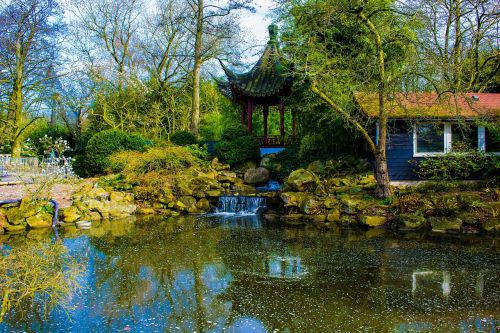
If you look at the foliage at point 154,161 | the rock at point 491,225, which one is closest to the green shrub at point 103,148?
the foliage at point 154,161

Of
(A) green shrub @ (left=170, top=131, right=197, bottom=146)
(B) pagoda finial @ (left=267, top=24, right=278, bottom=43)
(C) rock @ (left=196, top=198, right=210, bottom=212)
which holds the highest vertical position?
(B) pagoda finial @ (left=267, top=24, right=278, bottom=43)

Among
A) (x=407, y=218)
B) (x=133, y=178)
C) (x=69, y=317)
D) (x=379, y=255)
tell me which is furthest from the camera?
(x=133, y=178)

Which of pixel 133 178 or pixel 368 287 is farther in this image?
pixel 133 178

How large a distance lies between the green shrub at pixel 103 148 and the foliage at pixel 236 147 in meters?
3.57

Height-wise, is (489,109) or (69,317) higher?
(489,109)

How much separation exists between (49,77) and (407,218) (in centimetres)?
1517

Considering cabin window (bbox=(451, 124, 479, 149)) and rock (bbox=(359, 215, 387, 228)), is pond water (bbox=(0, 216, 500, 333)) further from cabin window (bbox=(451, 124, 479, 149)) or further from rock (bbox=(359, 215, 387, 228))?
cabin window (bbox=(451, 124, 479, 149))

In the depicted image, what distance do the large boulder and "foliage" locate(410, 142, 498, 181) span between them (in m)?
6.22

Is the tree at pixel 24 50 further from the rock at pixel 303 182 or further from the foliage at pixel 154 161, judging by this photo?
the rock at pixel 303 182

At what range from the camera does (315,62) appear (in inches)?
569

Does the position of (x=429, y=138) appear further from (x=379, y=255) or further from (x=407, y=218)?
(x=379, y=255)

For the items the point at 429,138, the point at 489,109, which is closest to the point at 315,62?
the point at 429,138

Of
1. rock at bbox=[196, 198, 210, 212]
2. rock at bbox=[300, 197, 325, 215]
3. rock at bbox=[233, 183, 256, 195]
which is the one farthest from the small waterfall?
rock at bbox=[300, 197, 325, 215]

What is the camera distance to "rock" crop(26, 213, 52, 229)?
12.6 m
